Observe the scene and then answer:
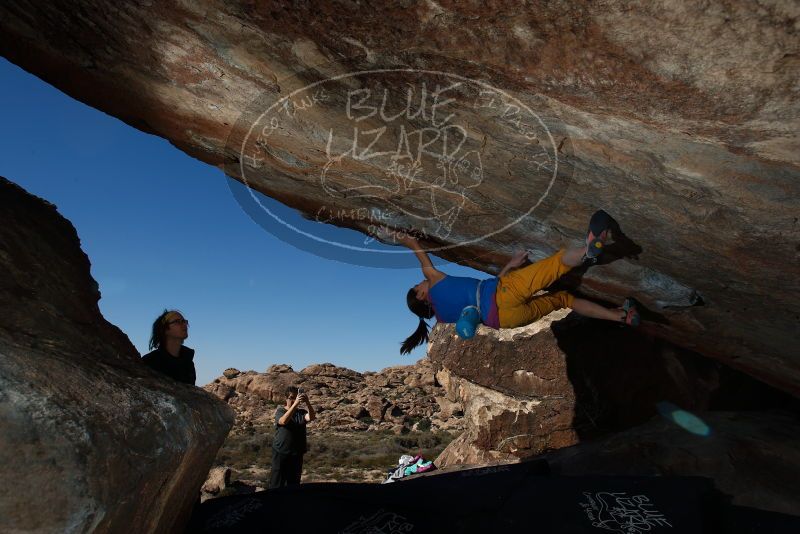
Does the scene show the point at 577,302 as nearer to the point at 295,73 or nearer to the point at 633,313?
the point at 633,313

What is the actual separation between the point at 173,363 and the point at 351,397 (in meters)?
30.3

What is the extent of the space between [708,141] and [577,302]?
10.0 feet

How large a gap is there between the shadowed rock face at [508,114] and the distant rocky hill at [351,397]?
69.5 ft

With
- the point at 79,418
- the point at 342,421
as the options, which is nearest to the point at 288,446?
the point at 79,418

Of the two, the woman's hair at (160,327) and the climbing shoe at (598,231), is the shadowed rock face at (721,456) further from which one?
the woman's hair at (160,327)

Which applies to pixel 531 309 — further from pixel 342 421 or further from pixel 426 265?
pixel 342 421

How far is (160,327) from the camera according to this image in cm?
480

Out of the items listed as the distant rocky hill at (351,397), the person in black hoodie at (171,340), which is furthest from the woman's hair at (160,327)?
the distant rocky hill at (351,397)

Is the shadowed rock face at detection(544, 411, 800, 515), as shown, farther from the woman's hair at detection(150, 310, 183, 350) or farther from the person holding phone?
the woman's hair at detection(150, 310, 183, 350)

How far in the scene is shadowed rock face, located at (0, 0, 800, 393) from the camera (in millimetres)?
2736

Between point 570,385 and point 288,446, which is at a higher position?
point 570,385

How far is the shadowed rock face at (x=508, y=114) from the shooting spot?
274cm

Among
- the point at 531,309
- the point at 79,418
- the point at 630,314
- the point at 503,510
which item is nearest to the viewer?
the point at 79,418

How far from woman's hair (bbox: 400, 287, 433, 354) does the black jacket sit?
95.2 inches
